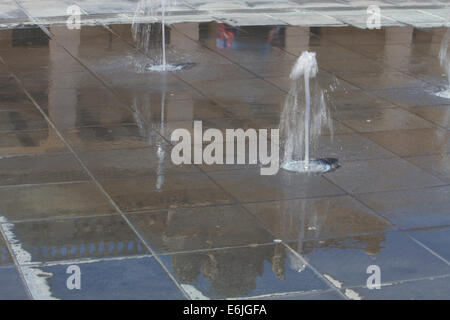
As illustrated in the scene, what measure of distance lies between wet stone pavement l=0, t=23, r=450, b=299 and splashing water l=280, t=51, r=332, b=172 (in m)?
0.18

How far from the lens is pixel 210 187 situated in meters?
8.68

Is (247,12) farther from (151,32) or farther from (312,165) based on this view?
(312,165)

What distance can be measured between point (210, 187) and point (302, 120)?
108 inches

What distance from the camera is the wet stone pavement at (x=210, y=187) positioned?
6.77 meters

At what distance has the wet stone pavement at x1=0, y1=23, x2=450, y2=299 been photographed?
6.77 meters

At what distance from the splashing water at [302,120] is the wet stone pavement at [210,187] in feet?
0.59

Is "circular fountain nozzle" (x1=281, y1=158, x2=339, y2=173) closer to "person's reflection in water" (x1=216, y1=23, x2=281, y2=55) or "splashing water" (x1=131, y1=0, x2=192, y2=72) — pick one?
"splashing water" (x1=131, y1=0, x2=192, y2=72)

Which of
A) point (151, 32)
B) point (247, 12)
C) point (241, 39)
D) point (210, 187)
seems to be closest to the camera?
point (210, 187)

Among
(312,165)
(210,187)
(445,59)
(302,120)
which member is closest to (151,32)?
(445,59)

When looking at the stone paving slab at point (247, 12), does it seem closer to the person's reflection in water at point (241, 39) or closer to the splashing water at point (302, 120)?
the person's reflection in water at point (241, 39)

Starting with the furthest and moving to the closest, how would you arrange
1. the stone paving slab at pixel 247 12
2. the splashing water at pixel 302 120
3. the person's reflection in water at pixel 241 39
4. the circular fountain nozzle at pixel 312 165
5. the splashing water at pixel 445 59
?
the stone paving slab at pixel 247 12 → the person's reflection in water at pixel 241 39 → the splashing water at pixel 445 59 → the splashing water at pixel 302 120 → the circular fountain nozzle at pixel 312 165

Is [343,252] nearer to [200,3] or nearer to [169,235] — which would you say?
[169,235]

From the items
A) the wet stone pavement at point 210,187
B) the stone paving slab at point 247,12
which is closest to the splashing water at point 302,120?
the wet stone pavement at point 210,187
